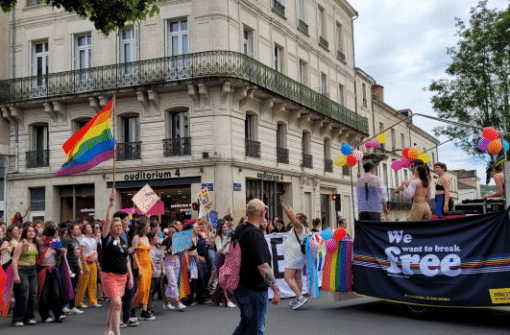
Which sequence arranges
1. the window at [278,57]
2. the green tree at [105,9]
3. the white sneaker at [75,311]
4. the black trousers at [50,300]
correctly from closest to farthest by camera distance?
the black trousers at [50,300] → the white sneaker at [75,311] → the green tree at [105,9] → the window at [278,57]

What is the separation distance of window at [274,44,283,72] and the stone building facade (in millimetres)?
71

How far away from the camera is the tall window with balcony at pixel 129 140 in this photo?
22875 millimetres

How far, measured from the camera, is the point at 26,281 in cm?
944

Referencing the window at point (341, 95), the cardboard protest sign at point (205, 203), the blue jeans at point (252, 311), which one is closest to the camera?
the blue jeans at point (252, 311)

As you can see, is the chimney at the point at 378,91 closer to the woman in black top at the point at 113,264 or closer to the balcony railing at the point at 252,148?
the balcony railing at the point at 252,148

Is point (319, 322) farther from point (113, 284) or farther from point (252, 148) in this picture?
point (252, 148)

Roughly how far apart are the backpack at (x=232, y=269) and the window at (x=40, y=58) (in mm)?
21738

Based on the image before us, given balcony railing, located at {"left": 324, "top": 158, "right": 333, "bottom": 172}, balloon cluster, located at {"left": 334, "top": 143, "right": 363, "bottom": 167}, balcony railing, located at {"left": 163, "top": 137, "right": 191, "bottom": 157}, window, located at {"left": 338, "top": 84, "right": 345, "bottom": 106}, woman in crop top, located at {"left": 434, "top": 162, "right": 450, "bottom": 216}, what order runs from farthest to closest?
window, located at {"left": 338, "top": 84, "right": 345, "bottom": 106} < balcony railing, located at {"left": 324, "top": 158, "right": 333, "bottom": 172} < balcony railing, located at {"left": 163, "top": 137, "right": 191, "bottom": 157} < balloon cluster, located at {"left": 334, "top": 143, "right": 363, "bottom": 167} < woman in crop top, located at {"left": 434, "top": 162, "right": 450, "bottom": 216}

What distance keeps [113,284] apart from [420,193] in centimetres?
534

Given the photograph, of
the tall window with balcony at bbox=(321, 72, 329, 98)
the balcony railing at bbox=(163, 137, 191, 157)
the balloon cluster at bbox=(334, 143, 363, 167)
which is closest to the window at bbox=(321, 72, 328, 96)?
the tall window with balcony at bbox=(321, 72, 329, 98)

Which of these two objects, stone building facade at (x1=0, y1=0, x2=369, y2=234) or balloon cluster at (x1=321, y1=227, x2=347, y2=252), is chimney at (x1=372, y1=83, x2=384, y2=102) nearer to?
stone building facade at (x1=0, y1=0, x2=369, y2=234)

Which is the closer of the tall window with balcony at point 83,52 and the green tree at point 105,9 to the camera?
the green tree at point 105,9

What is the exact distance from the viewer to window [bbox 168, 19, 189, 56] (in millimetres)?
22938

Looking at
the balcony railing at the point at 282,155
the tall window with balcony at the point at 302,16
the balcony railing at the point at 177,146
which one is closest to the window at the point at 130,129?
the balcony railing at the point at 177,146
